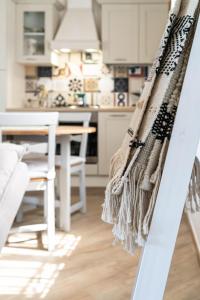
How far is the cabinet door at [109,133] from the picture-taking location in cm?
413

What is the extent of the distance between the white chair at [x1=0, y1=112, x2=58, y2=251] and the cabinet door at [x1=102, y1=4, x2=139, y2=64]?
2.41 metres

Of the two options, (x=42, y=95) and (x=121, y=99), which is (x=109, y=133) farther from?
(x=42, y=95)

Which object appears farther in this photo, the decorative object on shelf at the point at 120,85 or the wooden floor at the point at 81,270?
the decorative object on shelf at the point at 120,85

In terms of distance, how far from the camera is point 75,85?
188 inches

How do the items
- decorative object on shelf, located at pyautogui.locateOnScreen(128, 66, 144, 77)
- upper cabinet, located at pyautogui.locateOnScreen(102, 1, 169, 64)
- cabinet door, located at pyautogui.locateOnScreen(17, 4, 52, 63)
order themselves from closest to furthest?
upper cabinet, located at pyautogui.locateOnScreen(102, 1, 169, 64) → cabinet door, located at pyautogui.locateOnScreen(17, 4, 52, 63) → decorative object on shelf, located at pyautogui.locateOnScreen(128, 66, 144, 77)

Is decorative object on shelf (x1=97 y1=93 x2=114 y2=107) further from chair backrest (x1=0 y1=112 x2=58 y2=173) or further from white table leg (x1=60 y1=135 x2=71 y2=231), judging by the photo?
chair backrest (x1=0 y1=112 x2=58 y2=173)

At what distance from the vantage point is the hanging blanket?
2.59 ft

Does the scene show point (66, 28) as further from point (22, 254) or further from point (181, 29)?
point (181, 29)

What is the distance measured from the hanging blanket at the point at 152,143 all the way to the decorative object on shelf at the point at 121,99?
3872 mm

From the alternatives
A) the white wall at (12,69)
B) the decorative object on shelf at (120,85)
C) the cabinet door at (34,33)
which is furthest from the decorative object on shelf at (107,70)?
the white wall at (12,69)

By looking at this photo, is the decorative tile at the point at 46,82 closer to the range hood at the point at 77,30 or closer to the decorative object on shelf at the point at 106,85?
the range hood at the point at 77,30

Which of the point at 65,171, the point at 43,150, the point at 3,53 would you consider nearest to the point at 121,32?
the point at 3,53

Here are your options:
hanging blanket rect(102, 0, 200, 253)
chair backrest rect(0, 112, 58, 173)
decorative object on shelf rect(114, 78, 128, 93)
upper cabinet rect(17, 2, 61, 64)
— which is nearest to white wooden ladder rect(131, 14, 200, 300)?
hanging blanket rect(102, 0, 200, 253)

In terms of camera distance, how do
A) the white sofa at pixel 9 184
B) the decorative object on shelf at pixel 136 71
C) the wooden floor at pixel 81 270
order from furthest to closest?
the decorative object on shelf at pixel 136 71
the wooden floor at pixel 81 270
the white sofa at pixel 9 184
